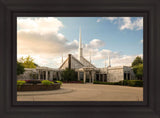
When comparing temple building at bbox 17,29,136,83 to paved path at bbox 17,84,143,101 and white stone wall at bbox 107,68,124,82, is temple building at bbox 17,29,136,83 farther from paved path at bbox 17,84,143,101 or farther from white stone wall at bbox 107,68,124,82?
paved path at bbox 17,84,143,101

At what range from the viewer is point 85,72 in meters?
16.0

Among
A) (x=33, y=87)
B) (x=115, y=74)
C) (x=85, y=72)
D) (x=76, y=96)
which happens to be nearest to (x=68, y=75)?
(x=85, y=72)

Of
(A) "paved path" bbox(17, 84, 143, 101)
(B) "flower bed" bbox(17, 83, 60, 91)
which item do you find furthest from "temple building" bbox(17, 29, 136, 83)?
(B) "flower bed" bbox(17, 83, 60, 91)

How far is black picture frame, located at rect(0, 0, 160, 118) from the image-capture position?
5.59ft

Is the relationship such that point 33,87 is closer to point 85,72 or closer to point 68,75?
point 68,75

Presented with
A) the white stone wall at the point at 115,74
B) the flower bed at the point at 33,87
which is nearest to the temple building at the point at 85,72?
the white stone wall at the point at 115,74

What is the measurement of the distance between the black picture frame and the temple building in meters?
12.7
